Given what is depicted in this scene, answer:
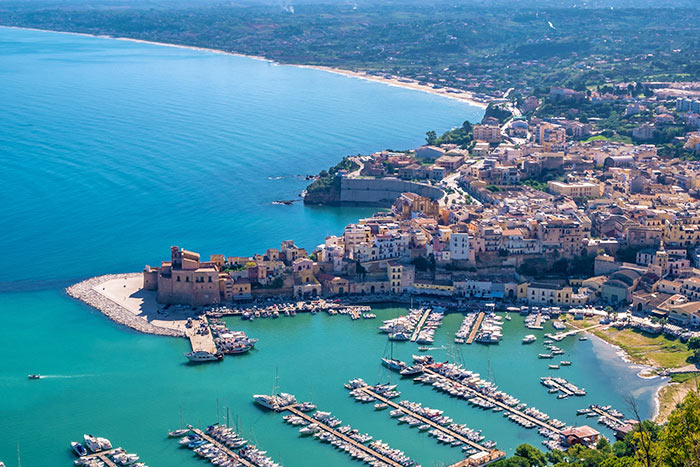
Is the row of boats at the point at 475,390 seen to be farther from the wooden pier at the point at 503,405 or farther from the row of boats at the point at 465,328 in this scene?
→ the row of boats at the point at 465,328

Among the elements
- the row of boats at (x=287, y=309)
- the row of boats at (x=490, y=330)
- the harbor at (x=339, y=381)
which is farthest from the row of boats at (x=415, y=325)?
the row of boats at (x=490, y=330)

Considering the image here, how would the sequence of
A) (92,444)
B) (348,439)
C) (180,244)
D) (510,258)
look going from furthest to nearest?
(180,244) < (510,258) < (348,439) < (92,444)

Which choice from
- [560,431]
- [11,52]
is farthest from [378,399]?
[11,52]

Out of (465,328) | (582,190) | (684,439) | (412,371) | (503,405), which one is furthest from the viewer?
(582,190)

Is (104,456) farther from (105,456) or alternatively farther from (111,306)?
(111,306)

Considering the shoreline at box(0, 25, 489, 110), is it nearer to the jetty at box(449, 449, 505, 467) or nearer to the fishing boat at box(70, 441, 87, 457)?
the jetty at box(449, 449, 505, 467)

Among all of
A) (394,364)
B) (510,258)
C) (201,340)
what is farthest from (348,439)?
(510,258)
